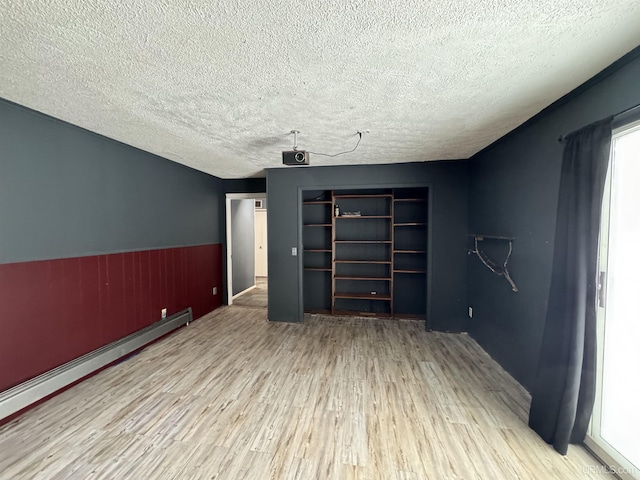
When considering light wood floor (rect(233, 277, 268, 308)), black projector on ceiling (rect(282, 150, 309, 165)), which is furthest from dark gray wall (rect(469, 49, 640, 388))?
light wood floor (rect(233, 277, 268, 308))

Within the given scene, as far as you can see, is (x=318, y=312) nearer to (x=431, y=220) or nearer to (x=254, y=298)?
(x=254, y=298)

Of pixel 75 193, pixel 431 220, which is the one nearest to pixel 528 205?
pixel 431 220

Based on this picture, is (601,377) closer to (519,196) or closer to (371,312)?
(519,196)

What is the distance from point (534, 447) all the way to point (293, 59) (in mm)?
2812

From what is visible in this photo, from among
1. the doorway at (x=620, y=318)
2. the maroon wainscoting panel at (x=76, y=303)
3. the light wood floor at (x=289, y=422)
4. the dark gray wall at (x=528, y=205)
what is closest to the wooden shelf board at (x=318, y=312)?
the light wood floor at (x=289, y=422)

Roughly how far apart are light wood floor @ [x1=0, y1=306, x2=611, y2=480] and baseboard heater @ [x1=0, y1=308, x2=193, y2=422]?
0.41 ft

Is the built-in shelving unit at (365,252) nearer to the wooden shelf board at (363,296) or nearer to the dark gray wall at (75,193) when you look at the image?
the wooden shelf board at (363,296)

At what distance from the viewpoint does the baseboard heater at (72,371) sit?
1.88 m

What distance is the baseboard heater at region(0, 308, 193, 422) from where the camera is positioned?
1.88 metres

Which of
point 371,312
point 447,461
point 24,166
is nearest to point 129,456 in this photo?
point 447,461

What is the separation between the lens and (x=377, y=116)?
7.13 ft

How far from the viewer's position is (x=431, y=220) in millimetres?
3717

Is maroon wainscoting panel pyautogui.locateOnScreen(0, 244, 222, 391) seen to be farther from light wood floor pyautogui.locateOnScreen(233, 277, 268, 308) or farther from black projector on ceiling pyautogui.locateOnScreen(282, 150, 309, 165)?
black projector on ceiling pyautogui.locateOnScreen(282, 150, 309, 165)

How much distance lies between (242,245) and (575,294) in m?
5.40
